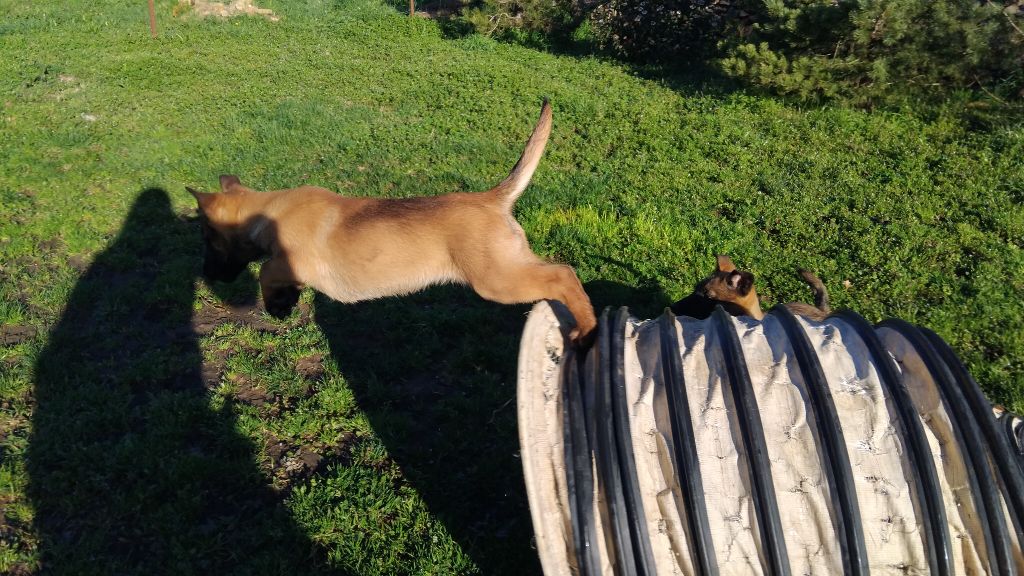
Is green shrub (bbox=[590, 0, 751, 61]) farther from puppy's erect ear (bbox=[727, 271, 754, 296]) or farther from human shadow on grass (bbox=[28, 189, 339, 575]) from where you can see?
human shadow on grass (bbox=[28, 189, 339, 575])

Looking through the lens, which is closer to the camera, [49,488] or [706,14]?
[49,488]

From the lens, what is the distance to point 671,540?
8.91ft

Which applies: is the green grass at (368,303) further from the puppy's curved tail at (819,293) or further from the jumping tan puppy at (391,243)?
the jumping tan puppy at (391,243)

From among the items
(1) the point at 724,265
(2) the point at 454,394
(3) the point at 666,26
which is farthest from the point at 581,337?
(3) the point at 666,26

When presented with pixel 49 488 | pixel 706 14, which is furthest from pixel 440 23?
pixel 49 488

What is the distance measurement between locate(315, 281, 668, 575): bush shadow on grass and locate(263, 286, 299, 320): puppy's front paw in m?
0.38

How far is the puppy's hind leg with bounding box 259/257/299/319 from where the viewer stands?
4.67m

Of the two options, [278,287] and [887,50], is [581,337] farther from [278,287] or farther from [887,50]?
[887,50]

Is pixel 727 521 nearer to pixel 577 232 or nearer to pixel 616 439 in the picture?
pixel 616 439

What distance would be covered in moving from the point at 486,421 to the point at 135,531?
199cm

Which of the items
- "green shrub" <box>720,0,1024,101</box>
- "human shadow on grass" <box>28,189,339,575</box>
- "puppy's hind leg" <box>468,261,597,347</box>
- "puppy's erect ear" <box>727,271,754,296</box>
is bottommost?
"human shadow on grass" <box>28,189,339,575</box>

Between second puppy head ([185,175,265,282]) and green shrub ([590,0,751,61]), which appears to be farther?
green shrub ([590,0,751,61])

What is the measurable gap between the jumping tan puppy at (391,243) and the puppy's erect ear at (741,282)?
3.34ft

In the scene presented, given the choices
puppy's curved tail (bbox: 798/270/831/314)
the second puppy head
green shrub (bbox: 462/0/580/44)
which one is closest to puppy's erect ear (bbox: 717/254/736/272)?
puppy's curved tail (bbox: 798/270/831/314)
